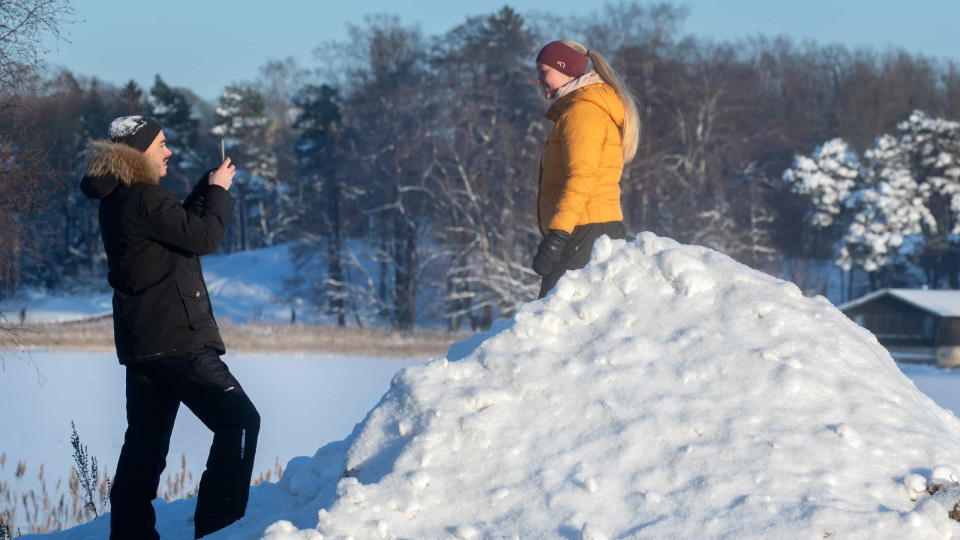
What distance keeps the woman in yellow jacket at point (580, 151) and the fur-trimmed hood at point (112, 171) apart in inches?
68.3

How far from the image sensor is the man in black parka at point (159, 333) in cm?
380

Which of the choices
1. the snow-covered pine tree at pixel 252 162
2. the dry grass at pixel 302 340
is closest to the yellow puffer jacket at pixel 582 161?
the dry grass at pixel 302 340

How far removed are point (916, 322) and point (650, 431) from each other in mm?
28296

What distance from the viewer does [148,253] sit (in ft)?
12.6

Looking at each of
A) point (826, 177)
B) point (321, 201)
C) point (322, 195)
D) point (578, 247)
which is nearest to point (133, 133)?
point (578, 247)

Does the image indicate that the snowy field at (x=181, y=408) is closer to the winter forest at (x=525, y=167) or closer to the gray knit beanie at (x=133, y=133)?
the gray knit beanie at (x=133, y=133)

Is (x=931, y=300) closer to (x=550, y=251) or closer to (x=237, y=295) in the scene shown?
(x=237, y=295)

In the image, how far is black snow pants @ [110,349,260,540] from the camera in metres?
3.82

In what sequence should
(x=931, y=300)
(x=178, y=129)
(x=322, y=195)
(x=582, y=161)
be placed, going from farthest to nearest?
(x=178, y=129) < (x=322, y=195) < (x=931, y=300) < (x=582, y=161)

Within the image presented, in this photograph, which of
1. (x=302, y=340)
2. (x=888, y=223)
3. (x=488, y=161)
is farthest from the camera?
(x=888, y=223)

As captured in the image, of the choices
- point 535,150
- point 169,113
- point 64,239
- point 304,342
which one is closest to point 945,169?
point 535,150

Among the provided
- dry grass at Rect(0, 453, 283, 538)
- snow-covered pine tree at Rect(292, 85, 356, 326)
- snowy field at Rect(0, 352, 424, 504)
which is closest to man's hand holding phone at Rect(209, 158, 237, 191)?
snowy field at Rect(0, 352, 424, 504)

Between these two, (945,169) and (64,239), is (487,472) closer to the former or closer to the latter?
(945,169)

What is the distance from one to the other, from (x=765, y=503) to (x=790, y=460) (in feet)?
0.77
